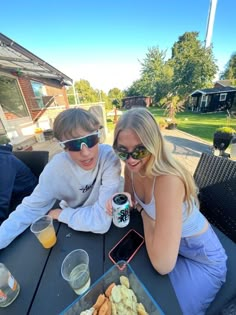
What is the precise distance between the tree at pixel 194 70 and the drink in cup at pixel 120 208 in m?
29.7

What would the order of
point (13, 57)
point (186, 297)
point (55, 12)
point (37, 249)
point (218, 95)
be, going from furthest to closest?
point (218, 95) → point (55, 12) → point (13, 57) → point (37, 249) → point (186, 297)

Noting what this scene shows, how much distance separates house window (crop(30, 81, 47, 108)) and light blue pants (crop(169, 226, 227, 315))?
965cm

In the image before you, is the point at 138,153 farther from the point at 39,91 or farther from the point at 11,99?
the point at 39,91

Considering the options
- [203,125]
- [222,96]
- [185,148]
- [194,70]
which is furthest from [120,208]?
[194,70]

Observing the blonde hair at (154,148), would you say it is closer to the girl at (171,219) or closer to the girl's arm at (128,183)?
the girl at (171,219)

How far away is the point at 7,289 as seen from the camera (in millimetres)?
844

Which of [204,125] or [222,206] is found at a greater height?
[222,206]

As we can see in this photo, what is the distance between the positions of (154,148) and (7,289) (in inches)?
46.6

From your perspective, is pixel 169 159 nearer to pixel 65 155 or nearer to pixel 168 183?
pixel 168 183

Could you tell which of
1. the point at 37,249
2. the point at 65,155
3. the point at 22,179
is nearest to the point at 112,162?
the point at 65,155

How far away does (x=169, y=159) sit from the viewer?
1.17 meters

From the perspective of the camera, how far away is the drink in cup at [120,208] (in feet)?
3.46

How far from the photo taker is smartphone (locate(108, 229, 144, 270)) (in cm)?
101

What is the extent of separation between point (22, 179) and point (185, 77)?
3277cm
